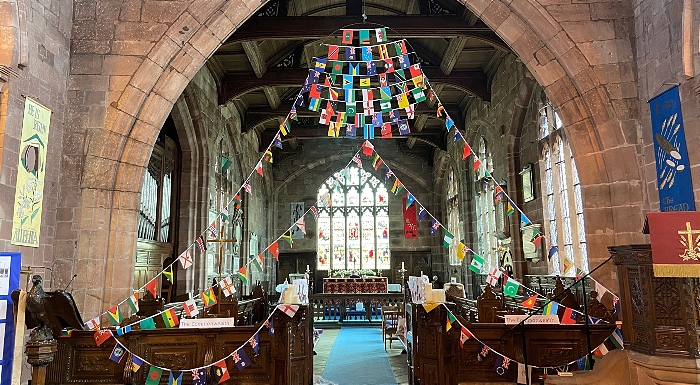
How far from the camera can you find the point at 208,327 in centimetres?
396

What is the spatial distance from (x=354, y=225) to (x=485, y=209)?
5056 mm

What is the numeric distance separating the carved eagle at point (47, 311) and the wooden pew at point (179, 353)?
0.24 metres

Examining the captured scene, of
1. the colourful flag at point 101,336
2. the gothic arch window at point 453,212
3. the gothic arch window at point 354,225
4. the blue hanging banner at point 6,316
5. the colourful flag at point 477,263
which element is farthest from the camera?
the gothic arch window at point 354,225

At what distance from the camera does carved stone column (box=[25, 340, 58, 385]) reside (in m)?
2.83

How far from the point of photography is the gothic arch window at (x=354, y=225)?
Result: 1395 centimetres

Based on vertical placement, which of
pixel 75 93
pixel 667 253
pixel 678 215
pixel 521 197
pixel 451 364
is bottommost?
pixel 451 364

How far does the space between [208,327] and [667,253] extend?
3.31 metres

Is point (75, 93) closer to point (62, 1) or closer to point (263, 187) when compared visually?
point (62, 1)

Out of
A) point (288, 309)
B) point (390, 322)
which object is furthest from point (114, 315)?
point (390, 322)

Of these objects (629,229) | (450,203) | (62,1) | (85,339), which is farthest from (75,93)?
(450,203)

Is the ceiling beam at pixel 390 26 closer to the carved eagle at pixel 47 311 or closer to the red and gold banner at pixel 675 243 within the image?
the carved eagle at pixel 47 311

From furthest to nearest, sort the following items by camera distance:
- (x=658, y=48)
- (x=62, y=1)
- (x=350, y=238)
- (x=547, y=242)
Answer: (x=350, y=238) → (x=547, y=242) → (x=62, y=1) → (x=658, y=48)

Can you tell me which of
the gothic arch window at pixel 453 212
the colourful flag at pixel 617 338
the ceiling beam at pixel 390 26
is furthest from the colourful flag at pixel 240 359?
the gothic arch window at pixel 453 212

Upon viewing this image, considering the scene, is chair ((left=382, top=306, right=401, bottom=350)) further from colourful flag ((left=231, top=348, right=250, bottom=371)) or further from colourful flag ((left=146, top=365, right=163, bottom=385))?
colourful flag ((left=146, top=365, right=163, bottom=385))
